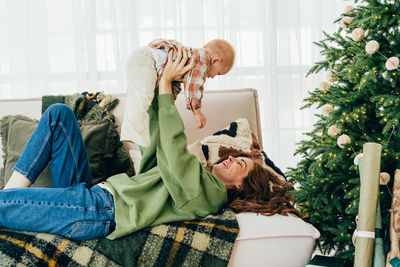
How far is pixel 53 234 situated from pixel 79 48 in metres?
2.00

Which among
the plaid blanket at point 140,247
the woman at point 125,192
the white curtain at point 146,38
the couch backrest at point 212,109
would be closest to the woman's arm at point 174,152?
the woman at point 125,192

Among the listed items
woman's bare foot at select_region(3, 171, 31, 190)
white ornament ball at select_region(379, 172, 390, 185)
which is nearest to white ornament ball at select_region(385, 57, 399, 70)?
white ornament ball at select_region(379, 172, 390, 185)

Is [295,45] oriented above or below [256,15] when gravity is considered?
below

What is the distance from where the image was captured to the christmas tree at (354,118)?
1640 millimetres

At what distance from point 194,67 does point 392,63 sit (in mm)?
761

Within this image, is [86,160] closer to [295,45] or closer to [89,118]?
[89,118]

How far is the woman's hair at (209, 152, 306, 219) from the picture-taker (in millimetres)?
1716

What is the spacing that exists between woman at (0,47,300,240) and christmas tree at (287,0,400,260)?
1.27 ft

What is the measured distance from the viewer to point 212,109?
7.43 ft

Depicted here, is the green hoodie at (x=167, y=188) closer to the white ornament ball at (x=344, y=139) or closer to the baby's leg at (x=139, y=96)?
the baby's leg at (x=139, y=96)

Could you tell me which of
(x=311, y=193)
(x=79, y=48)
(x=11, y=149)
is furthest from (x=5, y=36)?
(x=311, y=193)

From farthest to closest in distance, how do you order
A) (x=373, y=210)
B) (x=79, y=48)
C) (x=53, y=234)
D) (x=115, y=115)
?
1. (x=79, y=48)
2. (x=115, y=115)
3. (x=53, y=234)
4. (x=373, y=210)

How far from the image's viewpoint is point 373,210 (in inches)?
52.1

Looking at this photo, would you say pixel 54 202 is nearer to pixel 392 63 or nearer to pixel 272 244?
pixel 272 244
